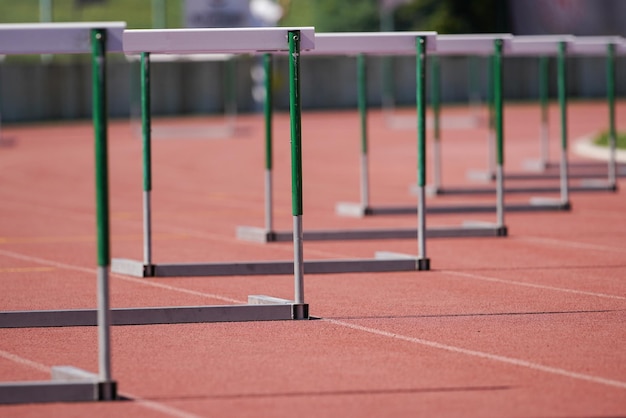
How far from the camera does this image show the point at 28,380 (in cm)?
805

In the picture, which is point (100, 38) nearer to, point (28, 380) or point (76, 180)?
point (28, 380)

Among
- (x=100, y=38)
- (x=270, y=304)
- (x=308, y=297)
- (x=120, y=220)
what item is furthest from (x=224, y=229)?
(x=100, y=38)

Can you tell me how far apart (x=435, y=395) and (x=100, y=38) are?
2.54 m

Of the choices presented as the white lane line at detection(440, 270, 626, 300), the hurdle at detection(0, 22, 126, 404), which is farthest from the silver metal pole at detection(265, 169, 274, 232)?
the hurdle at detection(0, 22, 126, 404)

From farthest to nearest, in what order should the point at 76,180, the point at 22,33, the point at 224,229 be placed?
the point at 76,180, the point at 224,229, the point at 22,33

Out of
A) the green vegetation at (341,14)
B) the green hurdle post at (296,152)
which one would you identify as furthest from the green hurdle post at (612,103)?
the green vegetation at (341,14)

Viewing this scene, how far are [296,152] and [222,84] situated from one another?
45857 millimetres

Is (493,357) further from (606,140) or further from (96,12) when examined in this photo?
(96,12)

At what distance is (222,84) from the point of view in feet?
182

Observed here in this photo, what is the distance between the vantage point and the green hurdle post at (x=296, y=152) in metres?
9.75

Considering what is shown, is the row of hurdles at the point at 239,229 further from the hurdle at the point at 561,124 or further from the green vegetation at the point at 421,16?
the green vegetation at the point at 421,16

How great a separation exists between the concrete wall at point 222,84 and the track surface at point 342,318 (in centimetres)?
3001

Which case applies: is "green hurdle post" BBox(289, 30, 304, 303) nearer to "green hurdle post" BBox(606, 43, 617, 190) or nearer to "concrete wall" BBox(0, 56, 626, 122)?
"green hurdle post" BBox(606, 43, 617, 190)

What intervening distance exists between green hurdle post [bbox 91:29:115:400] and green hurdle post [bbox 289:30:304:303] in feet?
7.61
